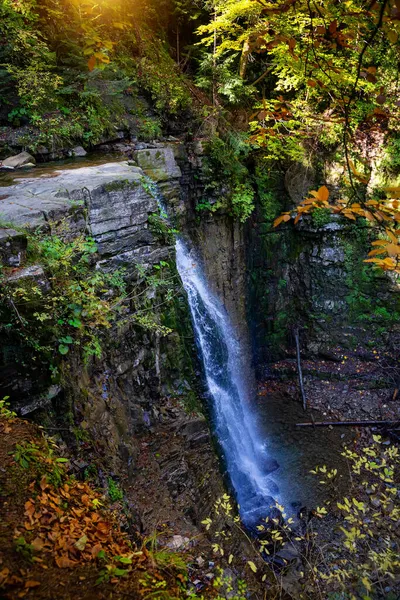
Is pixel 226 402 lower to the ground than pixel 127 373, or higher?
lower

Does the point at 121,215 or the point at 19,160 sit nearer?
the point at 121,215

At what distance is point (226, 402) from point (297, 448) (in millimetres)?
2667

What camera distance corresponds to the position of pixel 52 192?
5258 mm

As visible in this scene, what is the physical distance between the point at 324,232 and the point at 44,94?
8.12 meters

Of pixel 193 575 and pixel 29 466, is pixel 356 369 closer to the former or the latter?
pixel 193 575

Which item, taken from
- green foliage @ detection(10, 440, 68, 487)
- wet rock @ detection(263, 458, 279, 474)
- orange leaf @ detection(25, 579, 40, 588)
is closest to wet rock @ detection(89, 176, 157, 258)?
green foliage @ detection(10, 440, 68, 487)

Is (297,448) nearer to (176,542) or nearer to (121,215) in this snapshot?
(176,542)

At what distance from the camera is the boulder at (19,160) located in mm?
6611

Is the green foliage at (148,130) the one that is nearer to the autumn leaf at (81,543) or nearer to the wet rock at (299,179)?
the wet rock at (299,179)

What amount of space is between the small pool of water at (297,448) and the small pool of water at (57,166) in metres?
8.30

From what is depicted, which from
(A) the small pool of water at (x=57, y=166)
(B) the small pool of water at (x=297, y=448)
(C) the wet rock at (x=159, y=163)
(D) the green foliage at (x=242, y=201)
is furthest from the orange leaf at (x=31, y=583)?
(D) the green foliage at (x=242, y=201)

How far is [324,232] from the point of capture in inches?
428

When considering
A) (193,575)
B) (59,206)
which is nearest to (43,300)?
(59,206)

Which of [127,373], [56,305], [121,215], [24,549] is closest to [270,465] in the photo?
[127,373]
